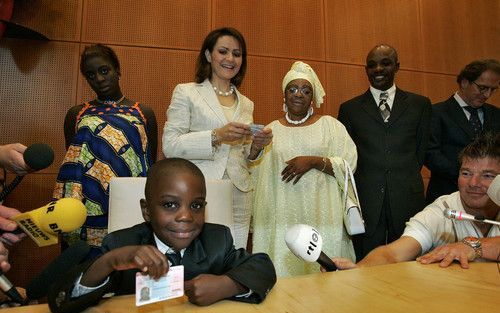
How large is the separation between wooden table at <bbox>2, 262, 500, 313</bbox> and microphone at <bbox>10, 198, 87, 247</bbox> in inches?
8.2

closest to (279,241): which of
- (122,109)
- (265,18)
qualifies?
(122,109)

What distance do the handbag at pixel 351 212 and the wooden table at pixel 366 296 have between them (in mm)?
1167

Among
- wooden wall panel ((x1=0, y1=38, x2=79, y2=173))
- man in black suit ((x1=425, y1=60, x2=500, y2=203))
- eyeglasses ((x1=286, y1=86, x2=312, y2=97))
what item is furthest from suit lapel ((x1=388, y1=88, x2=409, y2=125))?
wooden wall panel ((x1=0, y1=38, x2=79, y2=173))

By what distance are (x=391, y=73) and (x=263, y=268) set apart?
2.20 meters

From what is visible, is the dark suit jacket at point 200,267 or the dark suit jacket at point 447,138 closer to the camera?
the dark suit jacket at point 200,267

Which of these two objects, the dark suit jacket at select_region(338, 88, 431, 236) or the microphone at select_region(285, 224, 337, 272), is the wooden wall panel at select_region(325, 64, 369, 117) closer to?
the dark suit jacket at select_region(338, 88, 431, 236)

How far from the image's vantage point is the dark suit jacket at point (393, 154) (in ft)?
8.86

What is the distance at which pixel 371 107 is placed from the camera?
287 cm

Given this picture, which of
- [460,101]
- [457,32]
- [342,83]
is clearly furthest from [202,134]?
[457,32]

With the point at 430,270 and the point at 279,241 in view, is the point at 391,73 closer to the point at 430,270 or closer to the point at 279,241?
the point at 279,241

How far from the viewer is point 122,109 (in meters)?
2.38

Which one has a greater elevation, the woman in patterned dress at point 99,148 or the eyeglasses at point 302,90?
the eyeglasses at point 302,90

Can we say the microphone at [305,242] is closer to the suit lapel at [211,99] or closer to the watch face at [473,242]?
the watch face at [473,242]

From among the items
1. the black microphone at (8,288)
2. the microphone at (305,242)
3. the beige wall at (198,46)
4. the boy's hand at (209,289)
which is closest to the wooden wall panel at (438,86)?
the beige wall at (198,46)
